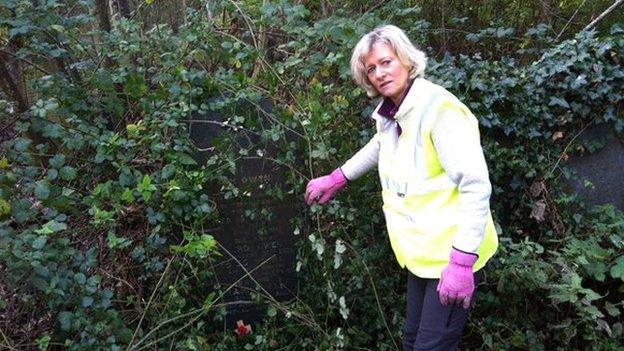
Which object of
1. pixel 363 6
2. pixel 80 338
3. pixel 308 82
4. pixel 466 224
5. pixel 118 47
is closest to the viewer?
pixel 466 224

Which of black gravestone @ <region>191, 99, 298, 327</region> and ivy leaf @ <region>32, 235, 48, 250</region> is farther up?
ivy leaf @ <region>32, 235, 48, 250</region>

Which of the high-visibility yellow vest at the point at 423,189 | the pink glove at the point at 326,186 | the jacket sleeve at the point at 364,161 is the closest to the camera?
the high-visibility yellow vest at the point at 423,189

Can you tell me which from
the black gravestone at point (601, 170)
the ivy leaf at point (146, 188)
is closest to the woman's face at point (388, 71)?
the ivy leaf at point (146, 188)

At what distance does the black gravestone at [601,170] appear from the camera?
13.7 feet

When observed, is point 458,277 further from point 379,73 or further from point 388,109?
point 379,73

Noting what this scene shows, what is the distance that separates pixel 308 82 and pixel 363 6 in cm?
142

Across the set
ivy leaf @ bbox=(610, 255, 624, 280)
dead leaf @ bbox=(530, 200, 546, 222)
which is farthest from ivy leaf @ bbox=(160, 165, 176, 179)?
ivy leaf @ bbox=(610, 255, 624, 280)

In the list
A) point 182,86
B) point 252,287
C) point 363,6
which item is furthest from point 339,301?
point 363,6

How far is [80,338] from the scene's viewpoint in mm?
2705

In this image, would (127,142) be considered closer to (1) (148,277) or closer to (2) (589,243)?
(1) (148,277)

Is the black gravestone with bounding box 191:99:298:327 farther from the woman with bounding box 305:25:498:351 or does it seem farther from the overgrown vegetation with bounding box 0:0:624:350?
the woman with bounding box 305:25:498:351

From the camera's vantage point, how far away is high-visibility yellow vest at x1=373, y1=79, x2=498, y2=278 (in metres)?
2.25

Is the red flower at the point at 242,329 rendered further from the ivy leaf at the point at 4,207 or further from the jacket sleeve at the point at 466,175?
the jacket sleeve at the point at 466,175

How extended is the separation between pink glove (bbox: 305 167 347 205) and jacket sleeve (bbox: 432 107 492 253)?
93 centimetres
